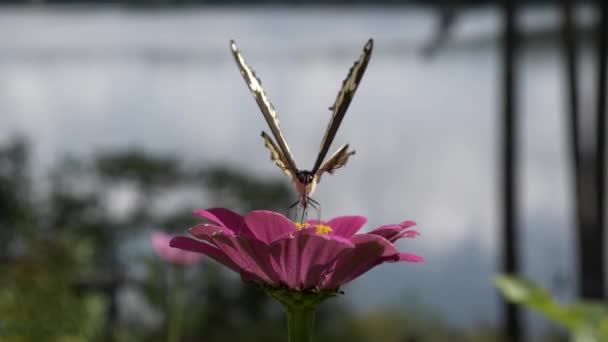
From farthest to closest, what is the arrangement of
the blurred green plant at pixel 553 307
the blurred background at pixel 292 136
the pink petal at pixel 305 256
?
the blurred background at pixel 292 136 → the blurred green plant at pixel 553 307 → the pink petal at pixel 305 256

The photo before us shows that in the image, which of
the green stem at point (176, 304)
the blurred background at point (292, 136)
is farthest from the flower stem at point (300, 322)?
the blurred background at point (292, 136)

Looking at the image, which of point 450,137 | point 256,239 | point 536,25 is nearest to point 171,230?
point 450,137

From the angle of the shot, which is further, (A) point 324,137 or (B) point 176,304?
(B) point 176,304

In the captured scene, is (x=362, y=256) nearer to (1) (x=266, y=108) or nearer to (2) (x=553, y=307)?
(1) (x=266, y=108)

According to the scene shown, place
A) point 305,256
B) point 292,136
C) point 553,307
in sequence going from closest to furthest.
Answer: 1. point 305,256
2. point 553,307
3. point 292,136

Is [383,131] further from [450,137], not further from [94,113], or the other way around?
[94,113]

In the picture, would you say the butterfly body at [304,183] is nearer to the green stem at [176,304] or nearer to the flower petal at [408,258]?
the flower petal at [408,258]

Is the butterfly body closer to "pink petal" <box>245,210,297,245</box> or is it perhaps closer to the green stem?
"pink petal" <box>245,210,297,245</box>

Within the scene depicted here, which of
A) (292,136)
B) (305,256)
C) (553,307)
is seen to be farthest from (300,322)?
(292,136)
